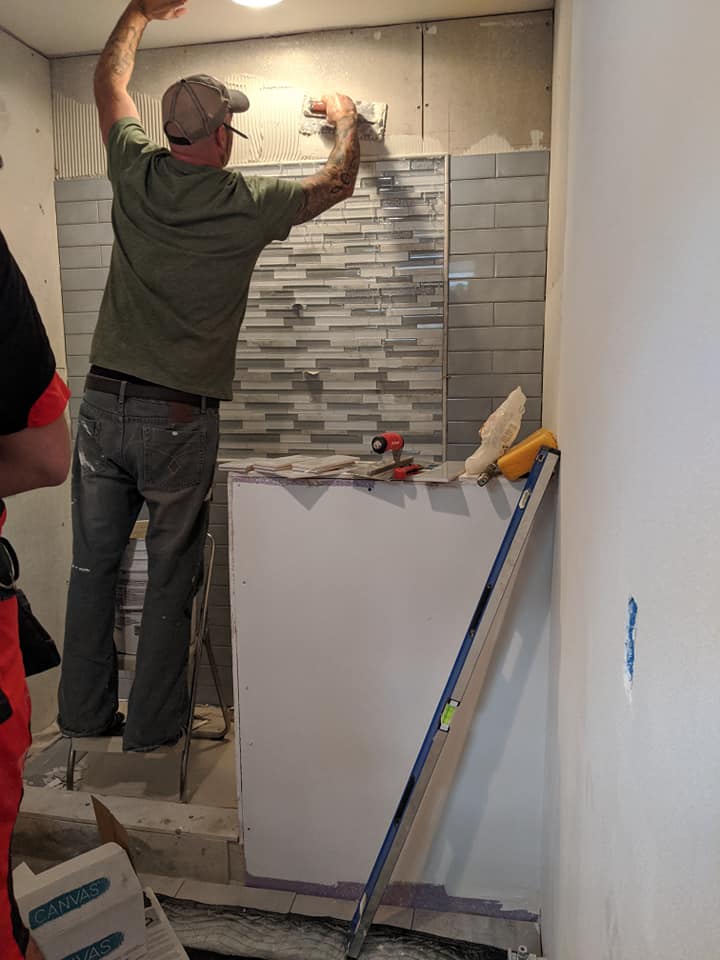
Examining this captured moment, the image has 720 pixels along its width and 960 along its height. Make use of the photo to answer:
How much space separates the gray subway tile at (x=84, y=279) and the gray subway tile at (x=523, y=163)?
1508mm

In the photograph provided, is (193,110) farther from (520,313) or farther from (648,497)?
(648,497)

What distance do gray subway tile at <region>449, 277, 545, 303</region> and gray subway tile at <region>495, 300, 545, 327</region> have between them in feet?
0.07

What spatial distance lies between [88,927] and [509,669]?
3.61 ft

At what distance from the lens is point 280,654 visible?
1813mm

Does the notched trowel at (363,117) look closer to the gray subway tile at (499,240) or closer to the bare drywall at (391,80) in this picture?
the bare drywall at (391,80)

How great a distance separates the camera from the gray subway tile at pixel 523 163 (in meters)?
2.27

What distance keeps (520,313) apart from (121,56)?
150 centimetres

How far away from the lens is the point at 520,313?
2361mm

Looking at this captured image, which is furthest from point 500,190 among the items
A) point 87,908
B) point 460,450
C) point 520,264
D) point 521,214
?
point 87,908

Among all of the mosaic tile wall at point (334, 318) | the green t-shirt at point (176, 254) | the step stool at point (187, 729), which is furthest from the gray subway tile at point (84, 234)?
the step stool at point (187, 729)

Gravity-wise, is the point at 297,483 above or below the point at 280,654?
above

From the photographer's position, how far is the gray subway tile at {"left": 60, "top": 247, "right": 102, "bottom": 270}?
2.62 metres

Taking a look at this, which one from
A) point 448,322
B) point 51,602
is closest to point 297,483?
point 448,322

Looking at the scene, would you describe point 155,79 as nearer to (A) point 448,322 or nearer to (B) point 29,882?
(A) point 448,322
